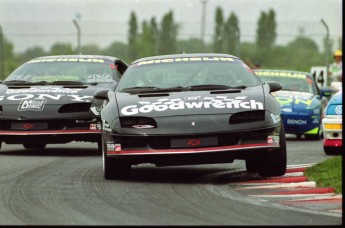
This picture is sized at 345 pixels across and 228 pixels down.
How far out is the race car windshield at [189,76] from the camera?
11.0 m

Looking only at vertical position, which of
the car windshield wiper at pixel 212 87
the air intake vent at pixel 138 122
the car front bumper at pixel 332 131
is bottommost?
the car front bumper at pixel 332 131

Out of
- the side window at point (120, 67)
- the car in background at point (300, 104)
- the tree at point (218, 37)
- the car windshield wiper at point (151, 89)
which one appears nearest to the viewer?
the car windshield wiper at point (151, 89)

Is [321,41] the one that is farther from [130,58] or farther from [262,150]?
[262,150]

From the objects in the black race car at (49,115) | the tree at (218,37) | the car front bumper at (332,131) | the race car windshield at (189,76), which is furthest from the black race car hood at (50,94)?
the tree at (218,37)

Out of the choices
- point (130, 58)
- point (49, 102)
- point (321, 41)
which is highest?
point (49, 102)

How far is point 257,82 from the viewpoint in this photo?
438 inches

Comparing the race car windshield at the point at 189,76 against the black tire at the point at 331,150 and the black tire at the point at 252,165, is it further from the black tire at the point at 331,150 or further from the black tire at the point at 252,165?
the black tire at the point at 331,150

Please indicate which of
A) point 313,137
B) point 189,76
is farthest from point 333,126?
point 313,137

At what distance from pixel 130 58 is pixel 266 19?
1077cm

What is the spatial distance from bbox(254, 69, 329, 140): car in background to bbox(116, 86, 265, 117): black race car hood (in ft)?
25.2

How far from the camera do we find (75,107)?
1367 centimetres

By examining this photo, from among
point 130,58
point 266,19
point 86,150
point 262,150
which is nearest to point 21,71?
point 86,150

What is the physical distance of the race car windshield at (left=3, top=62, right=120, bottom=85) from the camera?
48.0ft

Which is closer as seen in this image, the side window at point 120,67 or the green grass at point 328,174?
the green grass at point 328,174
